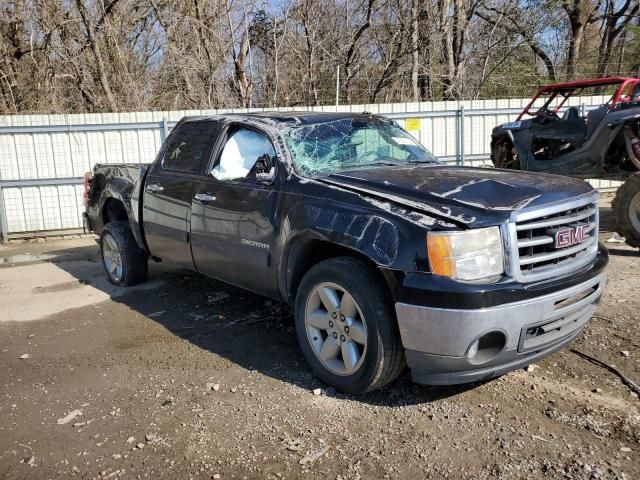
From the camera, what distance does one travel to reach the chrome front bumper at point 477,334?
3064 mm

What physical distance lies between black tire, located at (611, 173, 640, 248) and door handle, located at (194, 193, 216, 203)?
4.89m

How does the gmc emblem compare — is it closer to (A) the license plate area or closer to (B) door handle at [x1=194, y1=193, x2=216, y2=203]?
(A) the license plate area

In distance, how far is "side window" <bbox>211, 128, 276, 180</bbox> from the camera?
14.5 feet

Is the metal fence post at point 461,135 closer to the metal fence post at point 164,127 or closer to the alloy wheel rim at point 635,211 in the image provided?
the alloy wheel rim at point 635,211

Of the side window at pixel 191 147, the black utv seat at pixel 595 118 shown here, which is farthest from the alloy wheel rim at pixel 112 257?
the black utv seat at pixel 595 118

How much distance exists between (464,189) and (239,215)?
1761mm

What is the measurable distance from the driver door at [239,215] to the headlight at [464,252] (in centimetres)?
140

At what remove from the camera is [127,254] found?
21.0ft

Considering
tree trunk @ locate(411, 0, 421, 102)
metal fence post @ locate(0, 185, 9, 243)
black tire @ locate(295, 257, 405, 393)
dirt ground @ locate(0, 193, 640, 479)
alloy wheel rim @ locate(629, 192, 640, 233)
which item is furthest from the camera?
tree trunk @ locate(411, 0, 421, 102)

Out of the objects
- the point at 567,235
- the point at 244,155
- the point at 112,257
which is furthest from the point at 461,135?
the point at 567,235

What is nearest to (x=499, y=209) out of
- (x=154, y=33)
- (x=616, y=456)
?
(x=616, y=456)

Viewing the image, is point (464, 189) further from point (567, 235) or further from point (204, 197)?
point (204, 197)

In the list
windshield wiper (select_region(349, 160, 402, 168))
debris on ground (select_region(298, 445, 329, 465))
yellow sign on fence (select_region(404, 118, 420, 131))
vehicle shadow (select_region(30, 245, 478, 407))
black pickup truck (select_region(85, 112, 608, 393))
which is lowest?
debris on ground (select_region(298, 445, 329, 465))

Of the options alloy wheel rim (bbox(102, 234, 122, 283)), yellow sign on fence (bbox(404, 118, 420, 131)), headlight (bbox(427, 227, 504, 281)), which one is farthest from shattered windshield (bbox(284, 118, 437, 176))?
yellow sign on fence (bbox(404, 118, 420, 131))
